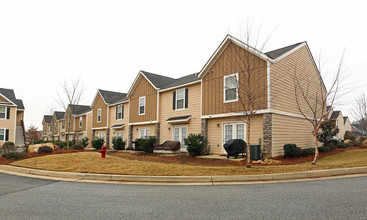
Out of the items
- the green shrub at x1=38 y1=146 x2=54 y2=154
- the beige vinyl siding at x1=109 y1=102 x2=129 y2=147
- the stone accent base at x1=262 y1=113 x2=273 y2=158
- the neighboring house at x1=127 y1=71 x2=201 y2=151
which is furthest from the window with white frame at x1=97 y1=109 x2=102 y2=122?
the stone accent base at x1=262 y1=113 x2=273 y2=158

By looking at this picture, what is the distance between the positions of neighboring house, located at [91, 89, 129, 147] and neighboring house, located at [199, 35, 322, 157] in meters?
12.9

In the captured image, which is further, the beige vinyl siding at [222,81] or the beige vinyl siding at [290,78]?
the beige vinyl siding at [290,78]

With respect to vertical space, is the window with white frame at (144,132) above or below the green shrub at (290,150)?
above

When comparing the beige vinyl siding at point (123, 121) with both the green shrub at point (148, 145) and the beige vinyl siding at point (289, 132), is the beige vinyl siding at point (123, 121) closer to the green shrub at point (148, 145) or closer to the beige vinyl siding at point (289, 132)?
the green shrub at point (148, 145)

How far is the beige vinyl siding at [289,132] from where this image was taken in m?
13.8

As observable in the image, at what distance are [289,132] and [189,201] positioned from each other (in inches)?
460

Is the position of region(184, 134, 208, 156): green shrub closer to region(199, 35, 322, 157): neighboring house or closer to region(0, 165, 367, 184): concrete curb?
region(199, 35, 322, 157): neighboring house

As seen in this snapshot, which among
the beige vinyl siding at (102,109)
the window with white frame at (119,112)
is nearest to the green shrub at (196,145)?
the window with white frame at (119,112)

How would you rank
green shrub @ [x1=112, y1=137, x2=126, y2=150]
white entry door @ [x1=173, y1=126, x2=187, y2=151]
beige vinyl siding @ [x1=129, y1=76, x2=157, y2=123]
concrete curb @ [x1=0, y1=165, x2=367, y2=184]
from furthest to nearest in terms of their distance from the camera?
green shrub @ [x1=112, y1=137, x2=126, y2=150], beige vinyl siding @ [x1=129, y1=76, x2=157, y2=123], white entry door @ [x1=173, y1=126, x2=187, y2=151], concrete curb @ [x1=0, y1=165, x2=367, y2=184]

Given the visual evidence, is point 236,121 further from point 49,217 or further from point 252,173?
point 49,217

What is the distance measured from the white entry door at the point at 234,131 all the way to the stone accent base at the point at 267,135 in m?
1.69

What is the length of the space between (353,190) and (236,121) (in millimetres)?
9604

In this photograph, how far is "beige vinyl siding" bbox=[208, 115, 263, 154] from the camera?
1441 centimetres

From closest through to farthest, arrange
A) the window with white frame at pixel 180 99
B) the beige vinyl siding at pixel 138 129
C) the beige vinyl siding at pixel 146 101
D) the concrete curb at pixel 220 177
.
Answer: the concrete curb at pixel 220 177 < the window with white frame at pixel 180 99 < the beige vinyl siding at pixel 146 101 < the beige vinyl siding at pixel 138 129
